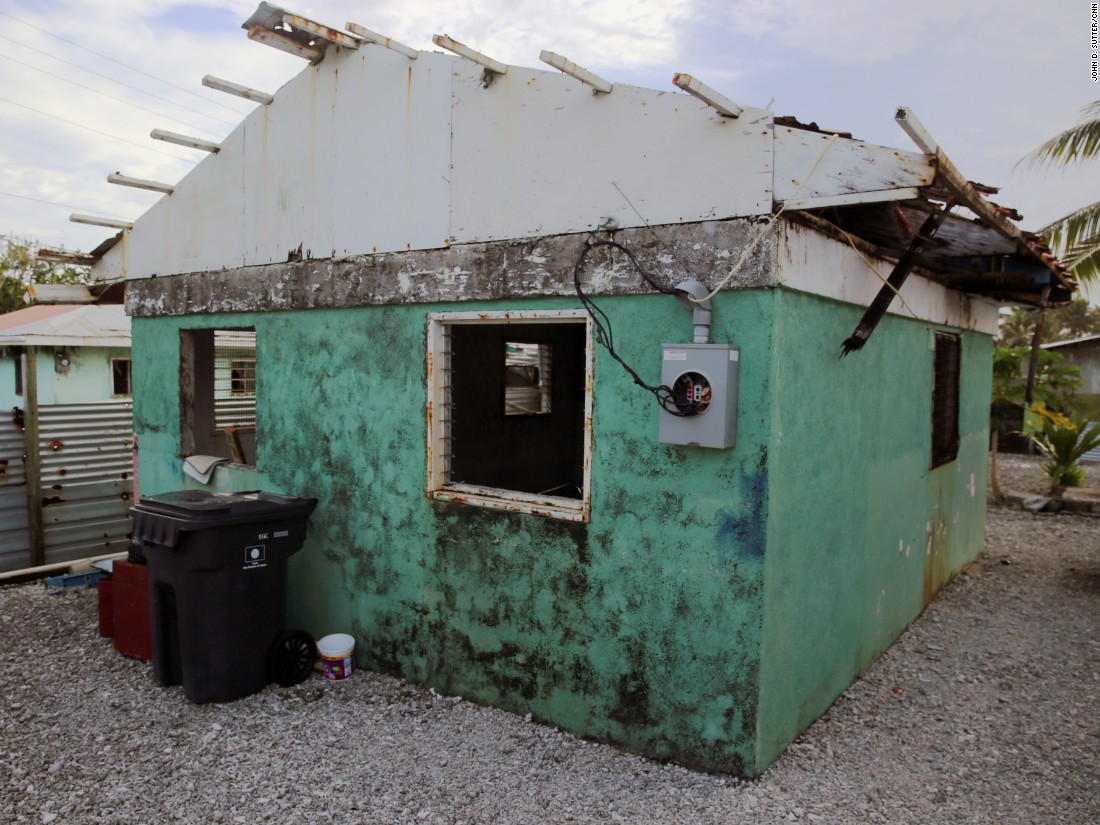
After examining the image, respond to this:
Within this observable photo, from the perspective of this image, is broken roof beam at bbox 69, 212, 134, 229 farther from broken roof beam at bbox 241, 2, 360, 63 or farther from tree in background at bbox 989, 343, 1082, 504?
tree in background at bbox 989, 343, 1082, 504

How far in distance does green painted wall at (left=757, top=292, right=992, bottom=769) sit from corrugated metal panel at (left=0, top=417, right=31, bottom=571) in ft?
26.3

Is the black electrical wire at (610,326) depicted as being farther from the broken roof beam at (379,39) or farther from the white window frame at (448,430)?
the broken roof beam at (379,39)

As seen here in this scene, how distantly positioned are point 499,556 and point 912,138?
2.95 metres

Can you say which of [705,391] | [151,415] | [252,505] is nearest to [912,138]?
[705,391]

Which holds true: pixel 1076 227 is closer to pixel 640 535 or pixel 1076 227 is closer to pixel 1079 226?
pixel 1079 226

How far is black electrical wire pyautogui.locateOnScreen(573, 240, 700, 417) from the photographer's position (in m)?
3.76

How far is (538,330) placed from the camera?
8.48m

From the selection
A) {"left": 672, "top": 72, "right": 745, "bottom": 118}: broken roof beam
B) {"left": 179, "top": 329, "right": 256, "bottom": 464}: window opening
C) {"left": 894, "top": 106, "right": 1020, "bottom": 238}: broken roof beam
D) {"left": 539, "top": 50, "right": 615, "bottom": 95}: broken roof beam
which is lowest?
{"left": 179, "top": 329, "right": 256, "bottom": 464}: window opening

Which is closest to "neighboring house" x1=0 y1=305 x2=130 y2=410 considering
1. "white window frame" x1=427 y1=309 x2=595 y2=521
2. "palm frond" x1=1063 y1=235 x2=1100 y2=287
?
"white window frame" x1=427 y1=309 x2=595 y2=521

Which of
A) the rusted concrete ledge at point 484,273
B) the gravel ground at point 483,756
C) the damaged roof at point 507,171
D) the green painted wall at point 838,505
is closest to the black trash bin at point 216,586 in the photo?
the gravel ground at point 483,756

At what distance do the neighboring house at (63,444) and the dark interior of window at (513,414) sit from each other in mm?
4355

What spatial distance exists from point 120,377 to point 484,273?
7.51m

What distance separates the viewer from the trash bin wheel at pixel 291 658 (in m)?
4.98

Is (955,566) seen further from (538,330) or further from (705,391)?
(705,391)
